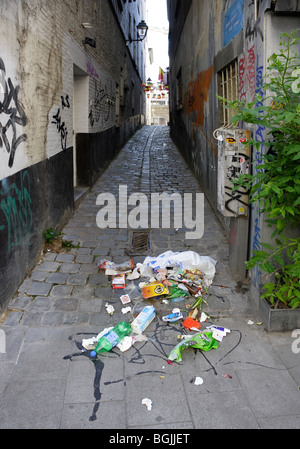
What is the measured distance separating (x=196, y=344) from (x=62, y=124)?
455 centimetres

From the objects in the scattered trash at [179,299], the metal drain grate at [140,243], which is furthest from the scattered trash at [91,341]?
the metal drain grate at [140,243]

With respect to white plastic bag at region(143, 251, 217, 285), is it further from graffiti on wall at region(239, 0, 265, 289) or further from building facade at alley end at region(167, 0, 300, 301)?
graffiti on wall at region(239, 0, 265, 289)

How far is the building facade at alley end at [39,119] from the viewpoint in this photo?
13.6ft

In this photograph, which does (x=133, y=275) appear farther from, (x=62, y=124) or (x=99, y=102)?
(x=99, y=102)

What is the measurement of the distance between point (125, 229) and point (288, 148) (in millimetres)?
3801

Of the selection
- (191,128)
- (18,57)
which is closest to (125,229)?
(18,57)

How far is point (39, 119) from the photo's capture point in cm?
532

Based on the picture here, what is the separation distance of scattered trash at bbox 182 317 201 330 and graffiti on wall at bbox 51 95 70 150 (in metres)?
3.79

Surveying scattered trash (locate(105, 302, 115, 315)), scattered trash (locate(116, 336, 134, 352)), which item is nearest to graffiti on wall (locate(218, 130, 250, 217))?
scattered trash (locate(105, 302, 115, 315))

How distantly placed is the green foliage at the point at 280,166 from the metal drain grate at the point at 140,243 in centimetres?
216

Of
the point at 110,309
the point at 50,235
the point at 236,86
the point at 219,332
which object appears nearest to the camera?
the point at 219,332

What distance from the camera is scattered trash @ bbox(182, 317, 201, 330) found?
3879 millimetres

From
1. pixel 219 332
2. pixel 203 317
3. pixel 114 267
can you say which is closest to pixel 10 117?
pixel 114 267

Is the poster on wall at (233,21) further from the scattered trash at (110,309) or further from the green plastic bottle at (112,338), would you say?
the green plastic bottle at (112,338)
